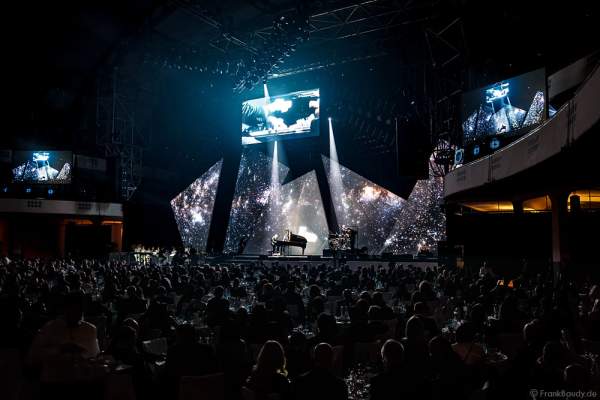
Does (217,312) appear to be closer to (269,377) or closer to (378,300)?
(378,300)

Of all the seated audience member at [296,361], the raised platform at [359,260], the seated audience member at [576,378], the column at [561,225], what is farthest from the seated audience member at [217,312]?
the raised platform at [359,260]

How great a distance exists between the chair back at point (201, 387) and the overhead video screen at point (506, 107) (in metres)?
12.4

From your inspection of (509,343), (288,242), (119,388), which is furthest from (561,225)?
(288,242)

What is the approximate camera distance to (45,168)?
3027 centimetres

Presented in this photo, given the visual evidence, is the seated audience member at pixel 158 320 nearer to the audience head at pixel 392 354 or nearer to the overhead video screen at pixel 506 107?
the audience head at pixel 392 354

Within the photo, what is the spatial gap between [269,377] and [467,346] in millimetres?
2100

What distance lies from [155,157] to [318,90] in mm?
11688

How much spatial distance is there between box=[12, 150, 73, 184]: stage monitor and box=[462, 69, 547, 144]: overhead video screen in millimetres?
23218

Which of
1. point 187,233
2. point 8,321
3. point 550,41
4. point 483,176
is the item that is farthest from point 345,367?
point 187,233

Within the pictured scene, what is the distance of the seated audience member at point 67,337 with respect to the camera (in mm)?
3932

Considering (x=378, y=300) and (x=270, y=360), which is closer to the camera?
(x=270, y=360)

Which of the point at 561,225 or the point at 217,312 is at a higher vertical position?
the point at 561,225

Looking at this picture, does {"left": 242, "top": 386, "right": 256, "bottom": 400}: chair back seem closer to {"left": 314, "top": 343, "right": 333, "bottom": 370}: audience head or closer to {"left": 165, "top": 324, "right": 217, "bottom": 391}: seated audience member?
{"left": 165, "top": 324, "right": 217, "bottom": 391}: seated audience member

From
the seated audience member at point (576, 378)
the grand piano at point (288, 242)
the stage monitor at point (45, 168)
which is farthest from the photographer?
the stage monitor at point (45, 168)
